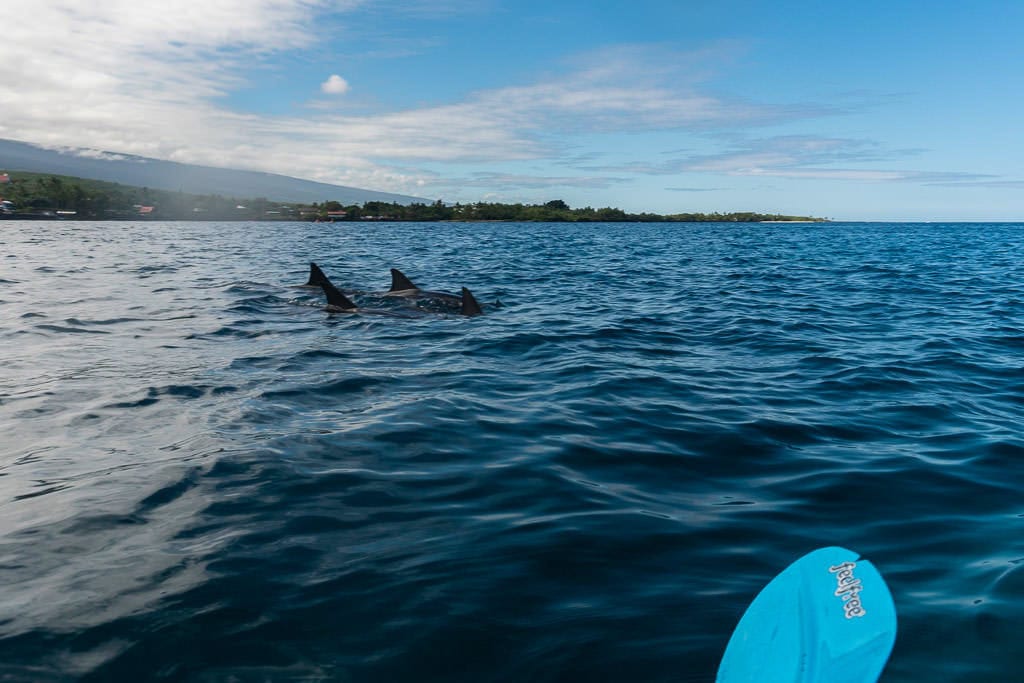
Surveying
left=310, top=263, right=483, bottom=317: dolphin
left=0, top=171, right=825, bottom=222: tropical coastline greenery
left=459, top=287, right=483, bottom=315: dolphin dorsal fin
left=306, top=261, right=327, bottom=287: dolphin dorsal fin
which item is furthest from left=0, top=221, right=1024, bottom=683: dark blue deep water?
left=0, top=171, right=825, bottom=222: tropical coastline greenery

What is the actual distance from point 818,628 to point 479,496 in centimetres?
330

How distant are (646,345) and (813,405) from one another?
4.39m

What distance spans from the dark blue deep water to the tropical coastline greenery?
116 meters

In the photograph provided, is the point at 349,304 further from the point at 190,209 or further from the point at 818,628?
the point at 190,209

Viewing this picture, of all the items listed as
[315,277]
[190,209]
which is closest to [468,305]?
[315,277]

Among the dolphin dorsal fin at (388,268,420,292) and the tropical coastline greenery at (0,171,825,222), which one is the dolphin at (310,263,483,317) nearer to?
the dolphin dorsal fin at (388,268,420,292)

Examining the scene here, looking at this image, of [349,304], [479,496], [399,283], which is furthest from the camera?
[399,283]

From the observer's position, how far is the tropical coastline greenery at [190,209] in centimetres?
11162

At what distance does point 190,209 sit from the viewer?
13938 cm

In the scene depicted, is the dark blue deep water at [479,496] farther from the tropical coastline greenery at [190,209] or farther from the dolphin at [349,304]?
the tropical coastline greenery at [190,209]

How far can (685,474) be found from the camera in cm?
612

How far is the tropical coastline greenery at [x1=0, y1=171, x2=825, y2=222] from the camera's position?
366ft

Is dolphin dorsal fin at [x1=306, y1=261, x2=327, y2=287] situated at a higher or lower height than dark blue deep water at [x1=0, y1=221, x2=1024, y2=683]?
higher

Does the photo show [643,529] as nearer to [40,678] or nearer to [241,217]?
[40,678]
